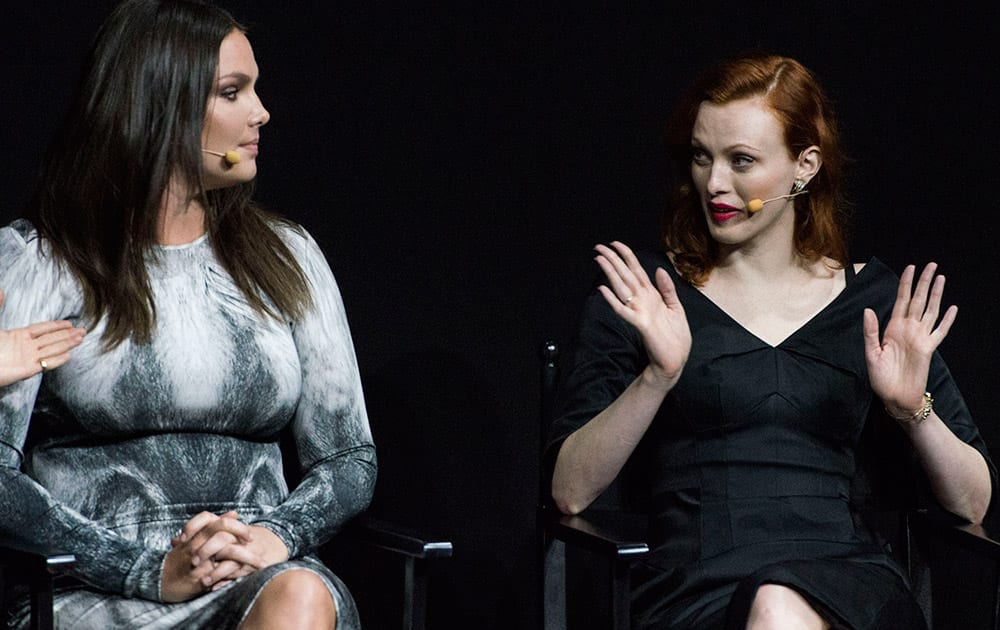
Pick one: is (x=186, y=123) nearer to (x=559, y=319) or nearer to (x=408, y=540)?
(x=408, y=540)

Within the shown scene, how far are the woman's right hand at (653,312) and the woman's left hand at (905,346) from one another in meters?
0.32

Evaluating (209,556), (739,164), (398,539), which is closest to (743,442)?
(739,164)

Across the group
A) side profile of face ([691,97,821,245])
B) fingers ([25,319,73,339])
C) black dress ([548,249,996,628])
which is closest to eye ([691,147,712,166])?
side profile of face ([691,97,821,245])

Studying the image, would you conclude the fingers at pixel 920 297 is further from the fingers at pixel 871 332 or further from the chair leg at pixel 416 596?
the chair leg at pixel 416 596

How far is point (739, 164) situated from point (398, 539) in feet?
2.88

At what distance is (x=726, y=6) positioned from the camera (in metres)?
3.37

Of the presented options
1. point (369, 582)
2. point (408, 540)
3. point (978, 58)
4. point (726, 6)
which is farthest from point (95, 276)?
point (978, 58)

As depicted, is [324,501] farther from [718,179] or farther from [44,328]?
[718,179]

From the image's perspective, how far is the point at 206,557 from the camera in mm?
2307

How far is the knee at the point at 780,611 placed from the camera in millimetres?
2383

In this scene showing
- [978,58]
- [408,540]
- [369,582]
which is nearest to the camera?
[408,540]

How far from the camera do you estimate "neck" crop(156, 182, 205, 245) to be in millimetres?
2570

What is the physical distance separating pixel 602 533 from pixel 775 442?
1.31 feet

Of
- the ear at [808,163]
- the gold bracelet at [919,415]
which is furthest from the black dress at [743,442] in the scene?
the ear at [808,163]
